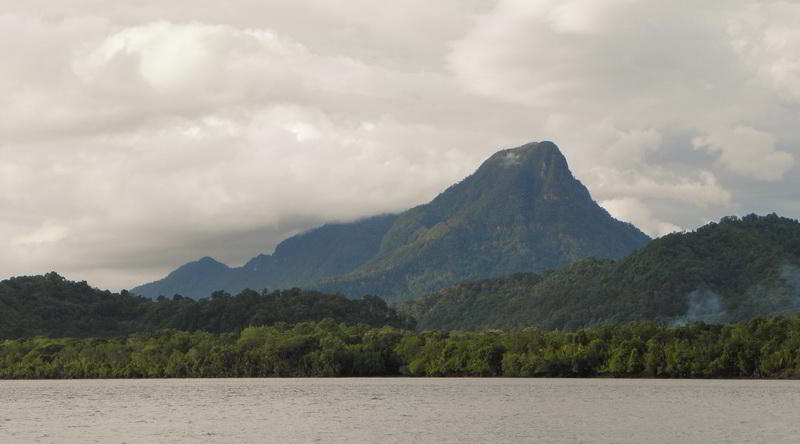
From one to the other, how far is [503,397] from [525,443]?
53.7 meters

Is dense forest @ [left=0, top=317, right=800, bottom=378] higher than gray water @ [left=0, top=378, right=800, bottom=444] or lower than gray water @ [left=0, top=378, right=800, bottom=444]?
higher

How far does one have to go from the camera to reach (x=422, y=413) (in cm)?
10444

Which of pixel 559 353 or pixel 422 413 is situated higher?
pixel 559 353

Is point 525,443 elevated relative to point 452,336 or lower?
lower

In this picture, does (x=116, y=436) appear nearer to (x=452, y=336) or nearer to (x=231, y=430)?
(x=231, y=430)

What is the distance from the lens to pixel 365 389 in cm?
15200

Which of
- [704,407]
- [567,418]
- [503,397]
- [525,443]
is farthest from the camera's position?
[503,397]

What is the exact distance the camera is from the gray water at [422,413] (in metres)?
81.4

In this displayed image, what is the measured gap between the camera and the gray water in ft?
267

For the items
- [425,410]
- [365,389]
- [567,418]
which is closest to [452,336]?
[365,389]

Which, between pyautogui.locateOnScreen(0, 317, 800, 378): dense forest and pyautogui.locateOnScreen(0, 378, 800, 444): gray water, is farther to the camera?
pyautogui.locateOnScreen(0, 317, 800, 378): dense forest

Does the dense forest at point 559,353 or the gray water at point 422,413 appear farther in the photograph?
the dense forest at point 559,353

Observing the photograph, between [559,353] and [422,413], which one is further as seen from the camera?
[559,353]

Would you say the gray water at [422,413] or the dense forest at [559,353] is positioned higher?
the dense forest at [559,353]
